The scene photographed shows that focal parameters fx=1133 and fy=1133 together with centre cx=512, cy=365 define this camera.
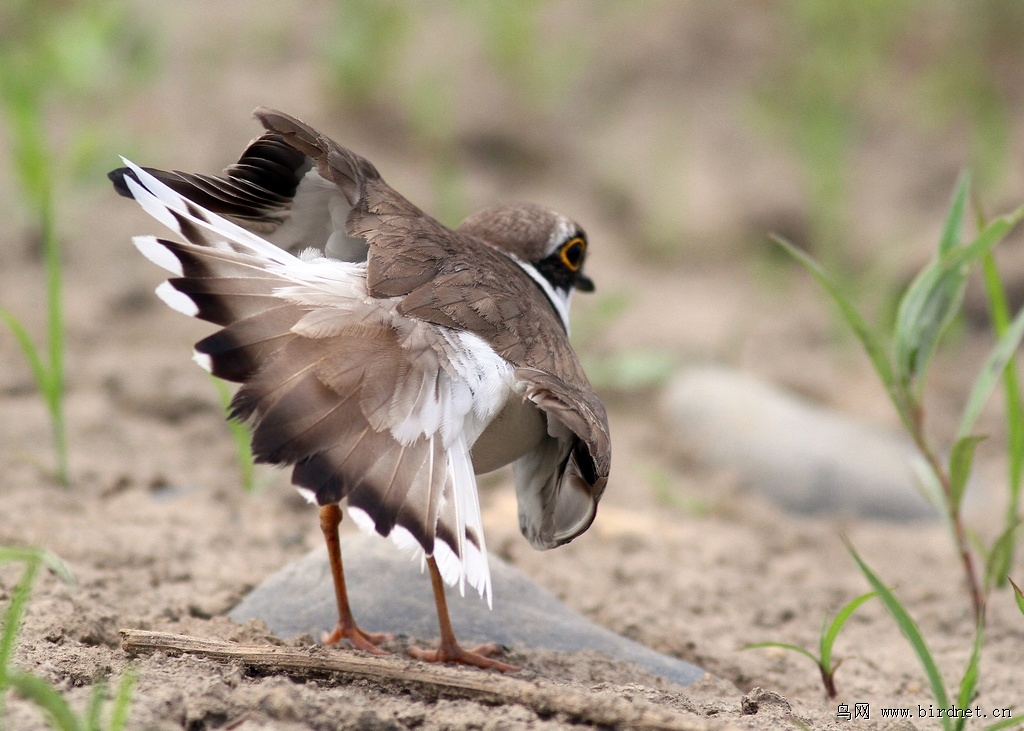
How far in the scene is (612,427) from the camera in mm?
5887

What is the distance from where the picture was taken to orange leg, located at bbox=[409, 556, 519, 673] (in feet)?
10.1

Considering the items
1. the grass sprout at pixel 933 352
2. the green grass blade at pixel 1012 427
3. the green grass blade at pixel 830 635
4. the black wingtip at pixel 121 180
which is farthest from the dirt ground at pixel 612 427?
the black wingtip at pixel 121 180

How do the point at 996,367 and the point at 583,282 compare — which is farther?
the point at 583,282

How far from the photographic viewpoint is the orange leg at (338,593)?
314cm

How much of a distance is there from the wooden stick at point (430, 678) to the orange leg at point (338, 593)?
32 centimetres

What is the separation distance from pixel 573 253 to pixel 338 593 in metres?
1.49

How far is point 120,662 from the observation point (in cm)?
268

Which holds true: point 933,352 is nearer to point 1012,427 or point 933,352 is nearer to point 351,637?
point 1012,427

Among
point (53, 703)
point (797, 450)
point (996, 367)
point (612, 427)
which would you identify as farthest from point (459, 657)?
point (612, 427)

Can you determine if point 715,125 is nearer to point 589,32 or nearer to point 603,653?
point 589,32

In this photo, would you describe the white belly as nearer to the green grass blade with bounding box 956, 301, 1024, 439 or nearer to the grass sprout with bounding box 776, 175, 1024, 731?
the grass sprout with bounding box 776, 175, 1024, 731

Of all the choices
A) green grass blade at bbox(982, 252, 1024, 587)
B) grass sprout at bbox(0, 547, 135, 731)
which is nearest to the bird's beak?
green grass blade at bbox(982, 252, 1024, 587)

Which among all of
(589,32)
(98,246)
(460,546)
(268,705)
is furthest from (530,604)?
(589,32)

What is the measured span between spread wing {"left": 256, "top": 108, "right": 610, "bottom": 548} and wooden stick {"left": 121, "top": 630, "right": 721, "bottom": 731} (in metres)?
0.55
